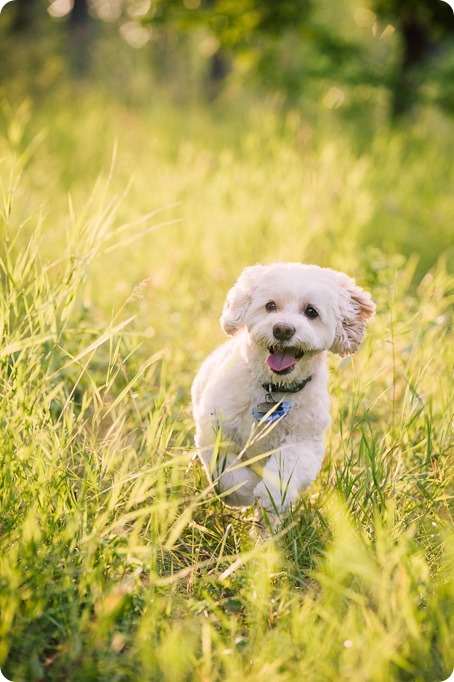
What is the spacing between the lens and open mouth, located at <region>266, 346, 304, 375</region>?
3135 millimetres

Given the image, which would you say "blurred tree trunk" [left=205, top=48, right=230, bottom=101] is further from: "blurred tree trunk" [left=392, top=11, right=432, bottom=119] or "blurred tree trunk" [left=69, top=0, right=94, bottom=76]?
"blurred tree trunk" [left=392, top=11, right=432, bottom=119]

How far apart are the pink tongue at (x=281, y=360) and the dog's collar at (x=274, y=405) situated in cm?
15

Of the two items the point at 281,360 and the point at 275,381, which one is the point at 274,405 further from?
the point at 281,360

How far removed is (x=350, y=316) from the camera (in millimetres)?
3424

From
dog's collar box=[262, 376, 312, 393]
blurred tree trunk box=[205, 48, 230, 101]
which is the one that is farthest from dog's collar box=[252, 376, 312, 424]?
blurred tree trunk box=[205, 48, 230, 101]

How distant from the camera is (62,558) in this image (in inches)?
97.3

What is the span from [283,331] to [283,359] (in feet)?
0.60

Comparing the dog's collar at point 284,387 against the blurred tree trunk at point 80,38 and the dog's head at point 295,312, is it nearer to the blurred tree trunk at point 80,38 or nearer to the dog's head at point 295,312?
the dog's head at point 295,312

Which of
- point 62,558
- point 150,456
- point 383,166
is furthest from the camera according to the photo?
point 383,166

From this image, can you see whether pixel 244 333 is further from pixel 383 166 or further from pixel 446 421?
pixel 383 166

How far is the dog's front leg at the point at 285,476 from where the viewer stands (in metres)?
2.98

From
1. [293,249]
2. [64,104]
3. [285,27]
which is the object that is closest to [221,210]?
[293,249]

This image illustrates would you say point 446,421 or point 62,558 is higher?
point 446,421

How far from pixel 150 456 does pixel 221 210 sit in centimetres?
438
